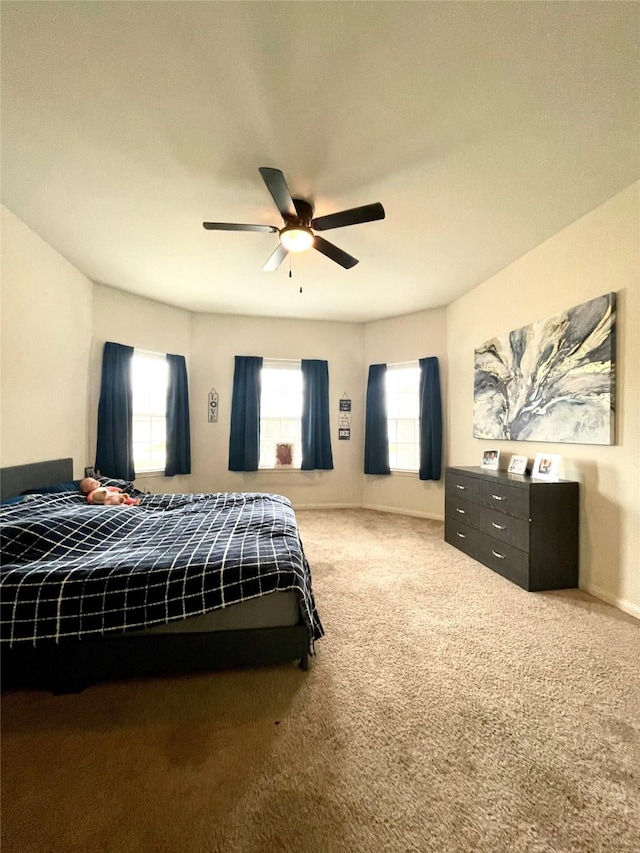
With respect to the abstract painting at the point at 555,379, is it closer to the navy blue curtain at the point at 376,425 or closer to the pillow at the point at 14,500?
the navy blue curtain at the point at 376,425

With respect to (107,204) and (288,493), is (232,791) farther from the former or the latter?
(288,493)

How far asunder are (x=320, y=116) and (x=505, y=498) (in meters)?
2.88

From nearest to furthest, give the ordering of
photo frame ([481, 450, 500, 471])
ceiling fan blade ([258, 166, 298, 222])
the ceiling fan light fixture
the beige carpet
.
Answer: the beige carpet, ceiling fan blade ([258, 166, 298, 222]), the ceiling fan light fixture, photo frame ([481, 450, 500, 471])

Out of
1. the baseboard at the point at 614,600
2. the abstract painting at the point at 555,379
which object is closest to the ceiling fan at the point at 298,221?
the abstract painting at the point at 555,379

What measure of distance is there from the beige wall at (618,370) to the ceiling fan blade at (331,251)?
5.70 feet

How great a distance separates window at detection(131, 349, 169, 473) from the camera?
4.37m

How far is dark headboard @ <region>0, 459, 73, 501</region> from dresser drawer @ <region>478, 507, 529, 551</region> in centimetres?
384

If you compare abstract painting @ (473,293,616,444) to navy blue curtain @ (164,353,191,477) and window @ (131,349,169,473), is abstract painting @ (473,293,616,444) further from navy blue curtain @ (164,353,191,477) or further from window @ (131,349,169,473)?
window @ (131,349,169,473)

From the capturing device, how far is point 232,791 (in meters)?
1.12

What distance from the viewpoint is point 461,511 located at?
11.1 ft

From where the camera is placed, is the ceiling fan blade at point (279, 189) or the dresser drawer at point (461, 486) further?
the dresser drawer at point (461, 486)

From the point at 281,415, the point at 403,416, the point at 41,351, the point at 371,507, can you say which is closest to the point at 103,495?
the point at 41,351

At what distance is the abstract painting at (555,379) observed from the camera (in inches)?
96.4

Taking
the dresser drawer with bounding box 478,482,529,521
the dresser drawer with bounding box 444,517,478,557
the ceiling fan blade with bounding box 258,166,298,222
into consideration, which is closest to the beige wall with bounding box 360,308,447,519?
the dresser drawer with bounding box 444,517,478,557
